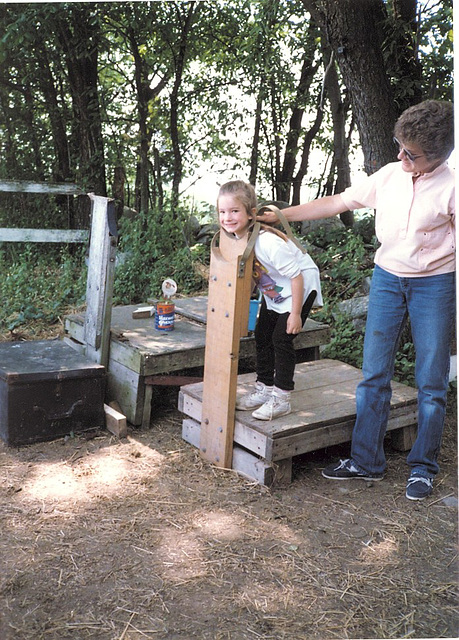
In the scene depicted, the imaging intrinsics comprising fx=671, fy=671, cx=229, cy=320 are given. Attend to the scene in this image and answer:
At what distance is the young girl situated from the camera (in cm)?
343

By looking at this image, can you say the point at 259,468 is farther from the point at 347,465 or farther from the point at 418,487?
the point at 418,487

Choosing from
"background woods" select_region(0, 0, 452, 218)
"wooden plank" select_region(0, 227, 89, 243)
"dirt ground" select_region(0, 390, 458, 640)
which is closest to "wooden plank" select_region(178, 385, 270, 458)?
"dirt ground" select_region(0, 390, 458, 640)

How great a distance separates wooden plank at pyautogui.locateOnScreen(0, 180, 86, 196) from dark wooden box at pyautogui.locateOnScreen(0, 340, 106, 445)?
12.9ft

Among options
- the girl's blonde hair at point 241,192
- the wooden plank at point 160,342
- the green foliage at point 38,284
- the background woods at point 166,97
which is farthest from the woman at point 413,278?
the background woods at point 166,97

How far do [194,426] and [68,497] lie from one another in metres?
0.91

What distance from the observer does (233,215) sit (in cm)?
342

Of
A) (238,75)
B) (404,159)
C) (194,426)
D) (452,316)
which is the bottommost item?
(194,426)

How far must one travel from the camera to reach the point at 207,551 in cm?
298

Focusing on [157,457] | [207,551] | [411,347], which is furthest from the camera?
[411,347]

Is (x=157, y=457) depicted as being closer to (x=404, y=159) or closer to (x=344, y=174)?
(x=404, y=159)

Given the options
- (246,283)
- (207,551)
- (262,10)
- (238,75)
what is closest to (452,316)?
(246,283)

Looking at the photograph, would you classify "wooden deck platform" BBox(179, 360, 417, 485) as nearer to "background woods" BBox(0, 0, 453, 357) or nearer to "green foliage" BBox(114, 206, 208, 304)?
"background woods" BBox(0, 0, 453, 357)

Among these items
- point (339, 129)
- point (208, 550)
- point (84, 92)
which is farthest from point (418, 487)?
point (84, 92)

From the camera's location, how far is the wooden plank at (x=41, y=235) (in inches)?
303
